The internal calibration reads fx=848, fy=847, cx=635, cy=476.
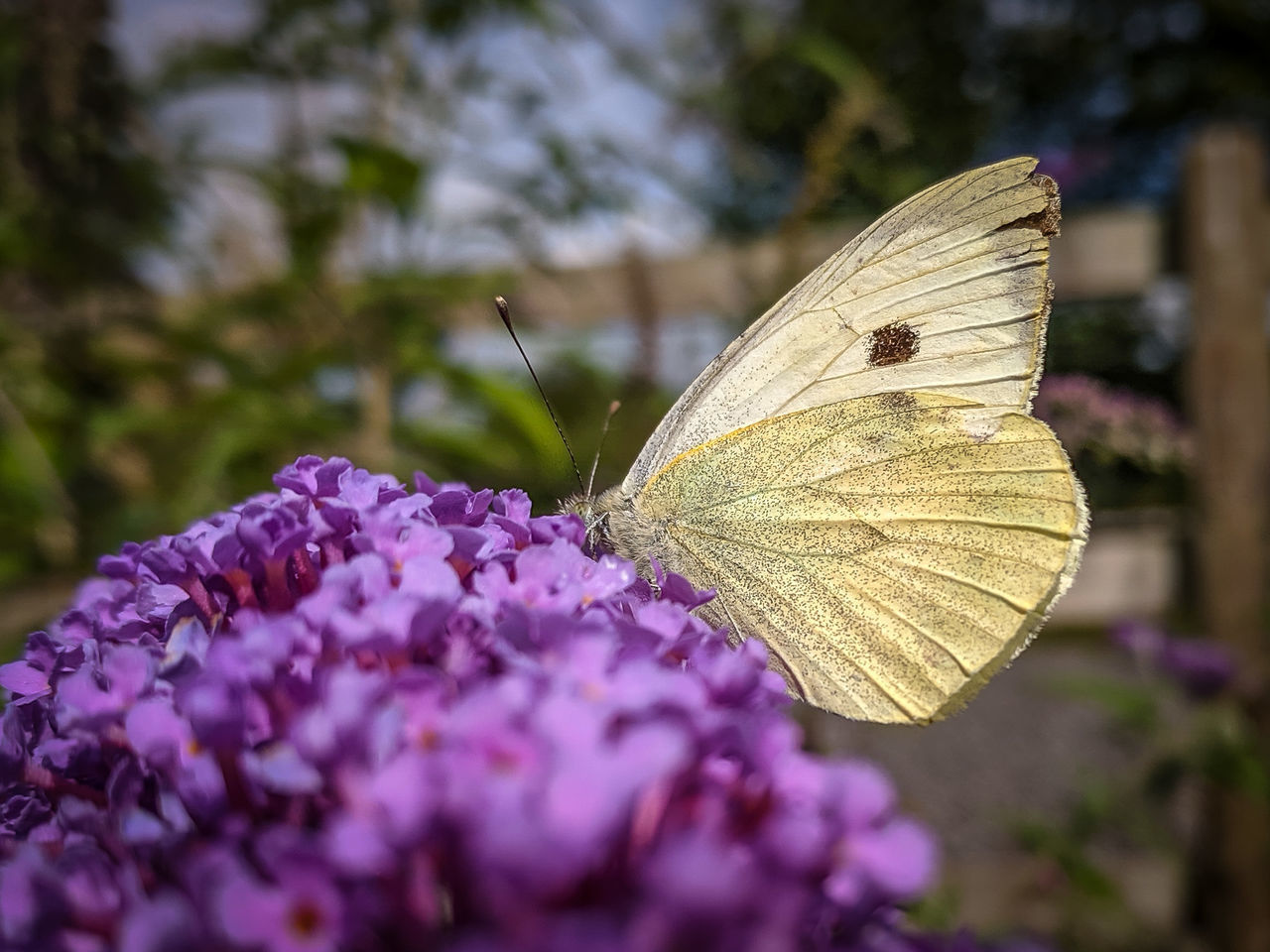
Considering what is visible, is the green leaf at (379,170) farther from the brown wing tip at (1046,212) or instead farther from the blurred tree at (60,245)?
the brown wing tip at (1046,212)

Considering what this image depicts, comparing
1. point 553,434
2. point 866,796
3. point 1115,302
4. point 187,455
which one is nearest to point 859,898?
point 866,796

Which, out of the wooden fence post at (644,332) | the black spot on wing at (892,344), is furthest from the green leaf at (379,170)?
the black spot on wing at (892,344)

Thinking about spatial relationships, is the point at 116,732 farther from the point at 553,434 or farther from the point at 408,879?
the point at 553,434

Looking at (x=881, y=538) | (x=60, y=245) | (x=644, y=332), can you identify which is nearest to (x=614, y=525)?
(x=881, y=538)

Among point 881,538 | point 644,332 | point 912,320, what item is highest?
point 912,320

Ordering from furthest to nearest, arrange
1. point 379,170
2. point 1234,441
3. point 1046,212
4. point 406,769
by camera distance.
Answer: point 1234,441, point 379,170, point 1046,212, point 406,769

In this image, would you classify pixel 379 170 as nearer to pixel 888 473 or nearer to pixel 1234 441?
pixel 888 473

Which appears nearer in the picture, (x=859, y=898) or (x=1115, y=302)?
(x=859, y=898)
